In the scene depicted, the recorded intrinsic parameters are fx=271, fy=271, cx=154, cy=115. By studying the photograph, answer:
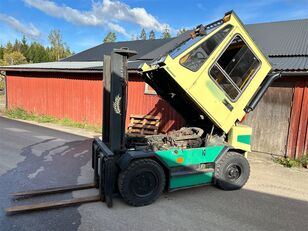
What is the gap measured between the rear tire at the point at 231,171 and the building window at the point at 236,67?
3.97 ft

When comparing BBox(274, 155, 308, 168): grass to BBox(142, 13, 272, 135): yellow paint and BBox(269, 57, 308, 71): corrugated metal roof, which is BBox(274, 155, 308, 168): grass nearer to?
BBox(269, 57, 308, 71): corrugated metal roof

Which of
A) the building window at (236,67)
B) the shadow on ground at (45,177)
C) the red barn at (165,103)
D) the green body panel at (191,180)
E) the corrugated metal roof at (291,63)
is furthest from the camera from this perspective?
the red barn at (165,103)

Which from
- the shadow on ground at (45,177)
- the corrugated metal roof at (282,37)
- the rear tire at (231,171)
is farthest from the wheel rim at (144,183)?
the corrugated metal roof at (282,37)

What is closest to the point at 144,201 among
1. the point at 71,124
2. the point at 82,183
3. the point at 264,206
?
the point at 82,183

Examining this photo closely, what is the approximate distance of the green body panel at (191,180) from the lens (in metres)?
4.88

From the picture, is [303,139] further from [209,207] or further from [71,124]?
[71,124]

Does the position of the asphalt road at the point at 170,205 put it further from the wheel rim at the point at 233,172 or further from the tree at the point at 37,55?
the tree at the point at 37,55

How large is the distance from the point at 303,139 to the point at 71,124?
9925 millimetres

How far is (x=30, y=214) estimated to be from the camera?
4.18 meters

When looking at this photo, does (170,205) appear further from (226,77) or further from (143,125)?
(143,125)

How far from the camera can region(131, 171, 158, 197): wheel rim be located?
455cm

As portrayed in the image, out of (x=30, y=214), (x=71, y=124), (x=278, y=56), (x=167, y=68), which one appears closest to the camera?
(x=30, y=214)

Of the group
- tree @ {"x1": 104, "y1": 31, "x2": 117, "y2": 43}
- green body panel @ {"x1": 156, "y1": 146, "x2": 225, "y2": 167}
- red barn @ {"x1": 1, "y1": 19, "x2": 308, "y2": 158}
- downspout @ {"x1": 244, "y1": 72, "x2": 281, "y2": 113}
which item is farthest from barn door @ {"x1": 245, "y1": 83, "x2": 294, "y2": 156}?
tree @ {"x1": 104, "y1": 31, "x2": 117, "y2": 43}

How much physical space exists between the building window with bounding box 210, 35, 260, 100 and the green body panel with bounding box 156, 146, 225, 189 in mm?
1151
